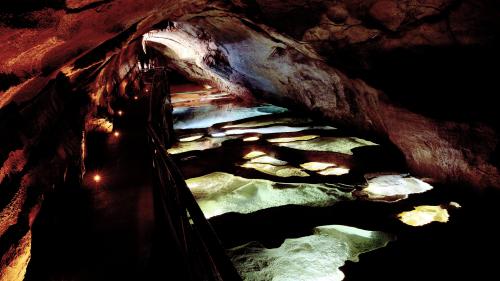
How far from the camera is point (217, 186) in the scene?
6523 mm

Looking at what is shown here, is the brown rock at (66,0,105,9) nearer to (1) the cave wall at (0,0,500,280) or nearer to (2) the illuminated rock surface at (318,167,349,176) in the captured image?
(1) the cave wall at (0,0,500,280)

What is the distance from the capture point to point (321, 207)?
5.43m

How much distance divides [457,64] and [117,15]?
232 inches

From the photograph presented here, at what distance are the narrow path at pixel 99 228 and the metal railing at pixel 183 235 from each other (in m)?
0.90

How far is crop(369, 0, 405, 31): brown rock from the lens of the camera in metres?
5.72

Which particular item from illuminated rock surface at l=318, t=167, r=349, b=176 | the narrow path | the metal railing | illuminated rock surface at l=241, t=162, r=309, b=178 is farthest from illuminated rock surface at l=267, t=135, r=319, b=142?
the metal railing

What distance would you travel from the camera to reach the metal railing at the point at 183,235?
5.42 feet

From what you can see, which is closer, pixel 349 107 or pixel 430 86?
pixel 430 86

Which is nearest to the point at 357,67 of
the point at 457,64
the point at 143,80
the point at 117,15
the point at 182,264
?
the point at 457,64

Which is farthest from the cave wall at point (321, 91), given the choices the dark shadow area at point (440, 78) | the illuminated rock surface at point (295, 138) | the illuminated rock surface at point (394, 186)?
the illuminated rock surface at point (295, 138)

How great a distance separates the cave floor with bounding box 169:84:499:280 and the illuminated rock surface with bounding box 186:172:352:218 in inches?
0.8

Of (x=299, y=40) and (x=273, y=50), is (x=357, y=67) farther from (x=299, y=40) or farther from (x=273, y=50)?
(x=273, y=50)

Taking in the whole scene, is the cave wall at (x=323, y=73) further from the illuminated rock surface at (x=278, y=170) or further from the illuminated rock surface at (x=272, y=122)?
the illuminated rock surface at (x=278, y=170)

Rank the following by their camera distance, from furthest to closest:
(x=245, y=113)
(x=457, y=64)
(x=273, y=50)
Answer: (x=245, y=113) → (x=273, y=50) → (x=457, y=64)
